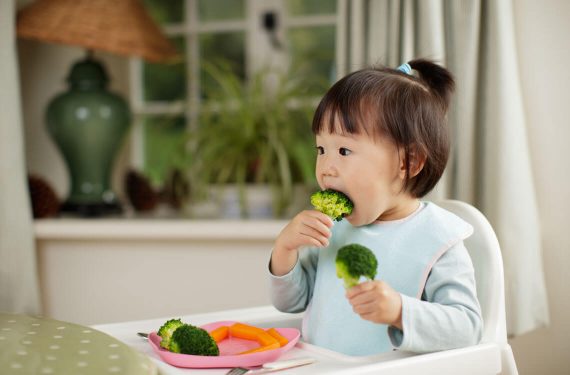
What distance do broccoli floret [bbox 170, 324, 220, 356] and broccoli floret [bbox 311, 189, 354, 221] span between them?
240mm

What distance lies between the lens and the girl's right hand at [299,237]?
947 mm

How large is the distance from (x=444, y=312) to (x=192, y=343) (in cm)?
33

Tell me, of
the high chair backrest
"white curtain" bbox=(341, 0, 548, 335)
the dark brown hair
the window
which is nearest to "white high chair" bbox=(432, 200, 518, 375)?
the high chair backrest

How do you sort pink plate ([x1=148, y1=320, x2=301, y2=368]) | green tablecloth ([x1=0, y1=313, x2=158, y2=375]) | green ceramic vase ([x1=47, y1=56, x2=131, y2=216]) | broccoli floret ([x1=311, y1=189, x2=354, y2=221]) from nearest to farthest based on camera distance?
green tablecloth ([x1=0, y1=313, x2=158, y2=375]) < pink plate ([x1=148, y1=320, x2=301, y2=368]) < broccoli floret ([x1=311, y1=189, x2=354, y2=221]) < green ceramic vase ([x1=47, y1=56, x2=131, y2=216])

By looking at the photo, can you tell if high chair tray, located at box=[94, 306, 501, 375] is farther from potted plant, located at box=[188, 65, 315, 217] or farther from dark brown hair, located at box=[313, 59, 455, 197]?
potted plant, located at box=[188, 65, 315, 217]

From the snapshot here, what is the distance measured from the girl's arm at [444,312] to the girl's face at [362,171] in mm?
126

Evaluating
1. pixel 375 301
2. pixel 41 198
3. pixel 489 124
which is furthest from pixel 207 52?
pixel 375 301

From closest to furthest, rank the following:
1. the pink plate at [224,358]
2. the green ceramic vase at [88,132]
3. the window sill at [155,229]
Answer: the pink plate at [224,358] < the window sill at [155,229] < the green ceramic vase at [88,132]

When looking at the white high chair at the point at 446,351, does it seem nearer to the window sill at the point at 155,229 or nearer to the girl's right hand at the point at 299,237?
the girl's right hand at the point at 299,237

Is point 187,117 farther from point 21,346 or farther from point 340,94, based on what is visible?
point 21,346

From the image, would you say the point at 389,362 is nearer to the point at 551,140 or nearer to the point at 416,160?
the point at 416,160

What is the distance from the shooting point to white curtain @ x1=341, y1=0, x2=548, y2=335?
150 centimetres

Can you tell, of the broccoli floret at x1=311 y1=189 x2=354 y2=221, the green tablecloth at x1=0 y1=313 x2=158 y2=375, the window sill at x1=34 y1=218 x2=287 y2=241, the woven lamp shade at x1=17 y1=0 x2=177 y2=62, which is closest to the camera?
the green tablecloth at x1=0 y1=313 x2=158 y2=375

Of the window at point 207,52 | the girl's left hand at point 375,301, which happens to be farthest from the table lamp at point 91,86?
the girl's left hand at point 375,301
